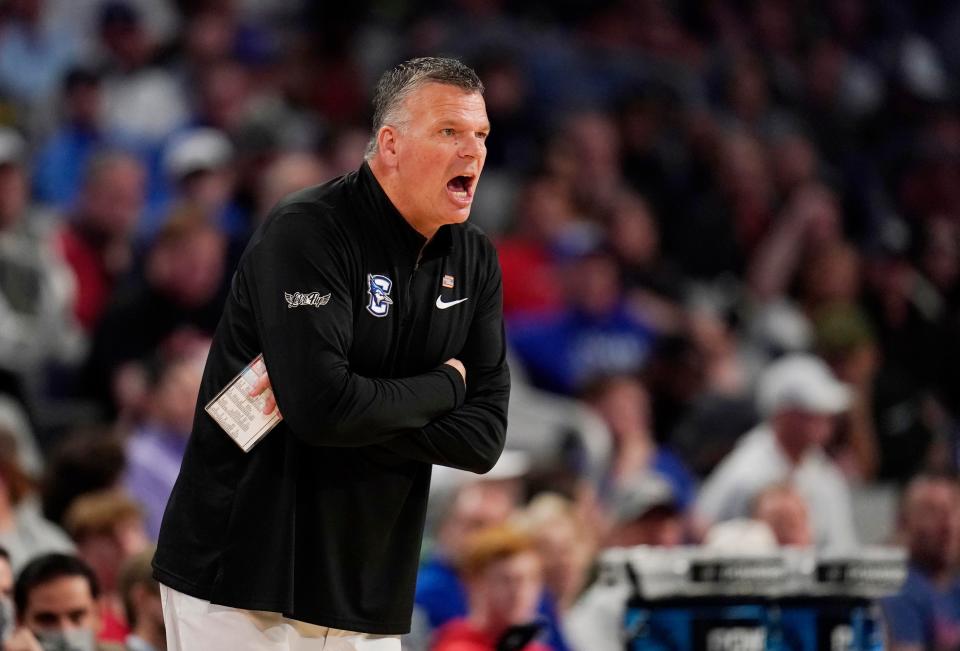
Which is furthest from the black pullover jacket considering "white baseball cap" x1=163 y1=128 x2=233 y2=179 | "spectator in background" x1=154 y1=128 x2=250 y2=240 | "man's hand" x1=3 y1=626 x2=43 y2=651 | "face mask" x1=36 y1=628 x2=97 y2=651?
"white baseball cap" x1=163 y1=128 x2=233 y2=179

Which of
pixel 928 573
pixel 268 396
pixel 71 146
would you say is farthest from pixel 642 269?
pixel 268 396

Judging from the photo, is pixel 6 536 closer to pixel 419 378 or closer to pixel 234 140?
pixel 419 378

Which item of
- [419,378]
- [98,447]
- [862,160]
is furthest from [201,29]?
[419,378]

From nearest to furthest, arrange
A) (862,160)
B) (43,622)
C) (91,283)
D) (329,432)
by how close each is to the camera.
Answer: (329,432) → (43,622) → (91,283) → (862,160)

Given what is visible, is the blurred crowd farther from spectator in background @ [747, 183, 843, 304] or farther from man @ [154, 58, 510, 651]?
man @ [154, 58, 510, 651]

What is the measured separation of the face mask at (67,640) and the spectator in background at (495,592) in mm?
1234

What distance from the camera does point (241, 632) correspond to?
3.23m

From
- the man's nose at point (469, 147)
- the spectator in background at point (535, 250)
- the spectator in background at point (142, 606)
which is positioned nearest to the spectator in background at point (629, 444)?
the spectator in background at point (535, 250)

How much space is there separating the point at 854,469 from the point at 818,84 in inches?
222

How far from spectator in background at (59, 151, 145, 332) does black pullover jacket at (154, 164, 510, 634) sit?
525cm

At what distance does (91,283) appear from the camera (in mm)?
8469

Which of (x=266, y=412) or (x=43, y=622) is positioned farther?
(x=43, y=622)

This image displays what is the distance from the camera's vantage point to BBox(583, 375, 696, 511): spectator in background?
8.30 meters

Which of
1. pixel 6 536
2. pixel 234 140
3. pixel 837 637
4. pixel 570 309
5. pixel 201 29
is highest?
pixel 201 29
